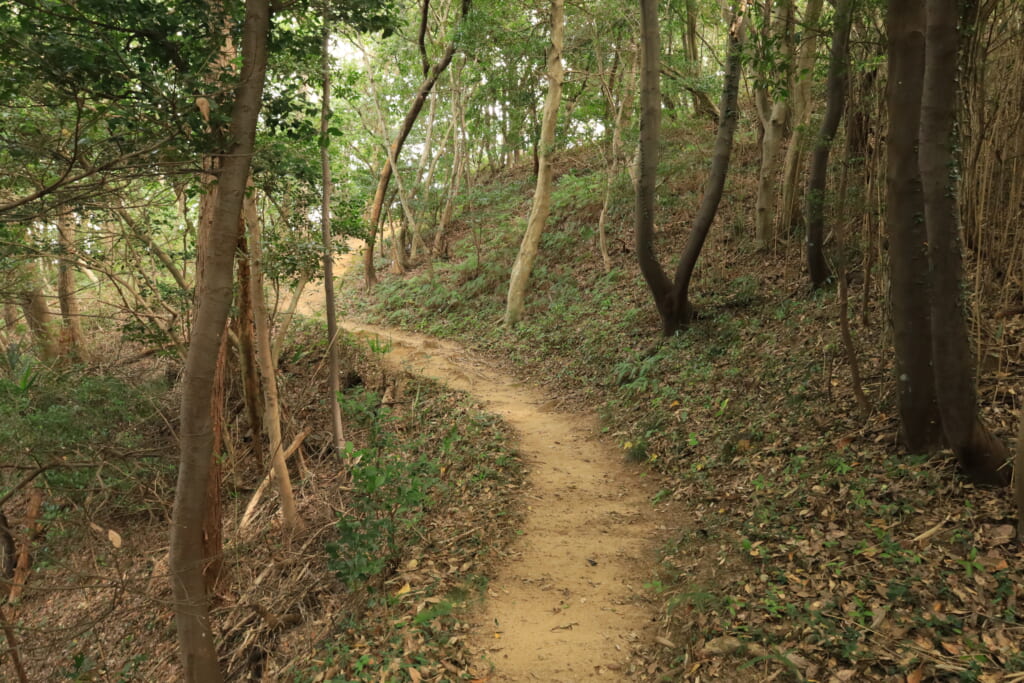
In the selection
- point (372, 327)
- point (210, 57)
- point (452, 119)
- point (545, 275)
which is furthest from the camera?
point (452, 119)

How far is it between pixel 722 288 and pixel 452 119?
12822mm

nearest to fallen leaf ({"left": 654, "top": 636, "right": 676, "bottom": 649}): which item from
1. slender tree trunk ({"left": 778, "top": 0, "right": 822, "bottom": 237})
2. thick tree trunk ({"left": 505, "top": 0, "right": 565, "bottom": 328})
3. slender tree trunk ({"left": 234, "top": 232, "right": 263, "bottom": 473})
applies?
slender tree trunk ({"left": 234, "top": 232, "right": 263, "bottom": 473})

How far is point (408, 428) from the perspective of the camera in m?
9.81

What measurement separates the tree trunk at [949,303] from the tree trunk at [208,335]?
5.10m

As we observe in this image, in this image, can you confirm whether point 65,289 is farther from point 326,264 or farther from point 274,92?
point 274,92

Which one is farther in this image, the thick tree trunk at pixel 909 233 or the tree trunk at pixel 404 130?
the tree trunk at pixel 404 130

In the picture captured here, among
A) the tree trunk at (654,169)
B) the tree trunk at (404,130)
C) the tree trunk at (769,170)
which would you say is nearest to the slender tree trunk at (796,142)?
the tree trunk at (769,170)

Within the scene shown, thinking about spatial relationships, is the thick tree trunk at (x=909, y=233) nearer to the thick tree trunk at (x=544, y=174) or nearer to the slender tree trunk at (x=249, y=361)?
the slender tree trunk at (x=249, y=361)

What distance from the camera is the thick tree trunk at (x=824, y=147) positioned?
7172 mm

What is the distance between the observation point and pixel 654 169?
400 inches

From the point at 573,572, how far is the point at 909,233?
14.1 ft

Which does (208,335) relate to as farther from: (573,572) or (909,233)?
(909,233)

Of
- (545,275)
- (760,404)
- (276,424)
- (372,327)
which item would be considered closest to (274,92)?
(276,424)

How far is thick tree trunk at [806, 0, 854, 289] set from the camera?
7172 mm
